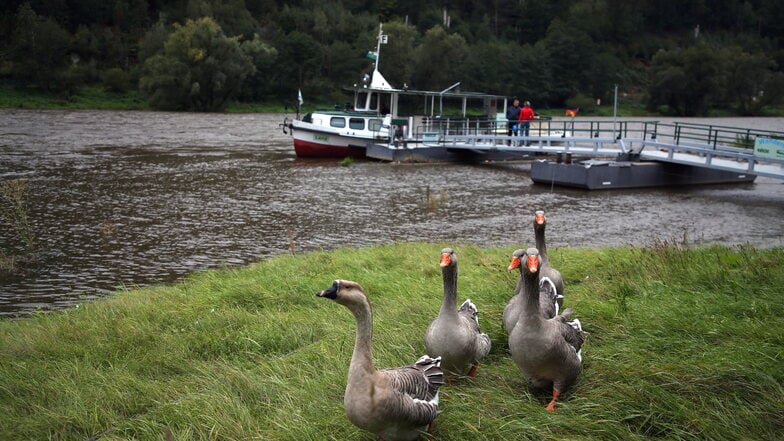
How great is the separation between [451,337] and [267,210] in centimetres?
1544

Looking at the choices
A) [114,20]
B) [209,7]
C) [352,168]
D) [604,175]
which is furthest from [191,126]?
[114,20]

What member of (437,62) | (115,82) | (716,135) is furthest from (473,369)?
(437,62)

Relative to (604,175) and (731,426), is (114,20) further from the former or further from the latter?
(731,426)

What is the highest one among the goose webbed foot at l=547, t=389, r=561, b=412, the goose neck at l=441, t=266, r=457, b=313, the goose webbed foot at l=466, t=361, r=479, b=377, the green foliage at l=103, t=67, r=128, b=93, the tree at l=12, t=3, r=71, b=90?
the tree at l=12, t=3, r=71, b=90

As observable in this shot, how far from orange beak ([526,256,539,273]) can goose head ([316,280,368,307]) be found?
127 cm

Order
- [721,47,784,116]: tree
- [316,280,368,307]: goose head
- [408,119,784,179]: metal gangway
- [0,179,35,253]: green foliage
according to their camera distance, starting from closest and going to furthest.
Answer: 1. [316,280,368,307]: goose head
2. [0,179,35,253]: green foliage
3. [408,119,784,179]: metal gangway
4. [721,47,784,116]: tree

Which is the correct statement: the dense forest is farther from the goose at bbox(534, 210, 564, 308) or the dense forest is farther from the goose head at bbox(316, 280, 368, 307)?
the goose head at bbox(316, 280, 368, 307)

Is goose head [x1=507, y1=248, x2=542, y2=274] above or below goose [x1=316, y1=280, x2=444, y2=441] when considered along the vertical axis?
above

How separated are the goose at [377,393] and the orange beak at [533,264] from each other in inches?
42.2

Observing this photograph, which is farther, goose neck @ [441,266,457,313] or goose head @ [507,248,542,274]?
goose neck @ [441,266,457,313]

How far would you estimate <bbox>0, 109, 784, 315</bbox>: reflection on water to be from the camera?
1438cm

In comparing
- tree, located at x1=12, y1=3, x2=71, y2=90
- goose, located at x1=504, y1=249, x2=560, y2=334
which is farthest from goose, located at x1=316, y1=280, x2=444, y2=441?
tree, located at x1=12, y1=3, x2=71, y2=90

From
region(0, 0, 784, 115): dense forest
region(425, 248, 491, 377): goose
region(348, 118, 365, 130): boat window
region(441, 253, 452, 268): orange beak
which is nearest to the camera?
region(425, 248, 491, 377): goose

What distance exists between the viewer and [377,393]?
4.54 meters
